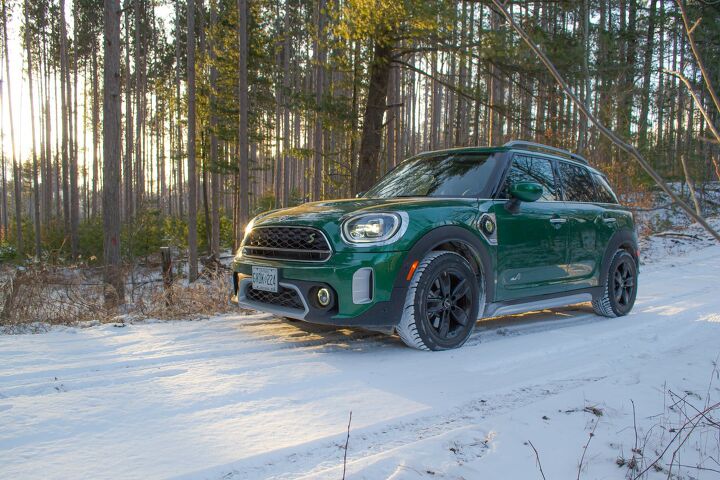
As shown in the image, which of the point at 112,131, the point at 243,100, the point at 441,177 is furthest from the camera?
the point at 243,100

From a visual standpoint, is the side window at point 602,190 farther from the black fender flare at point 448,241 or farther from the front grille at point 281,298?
the front grille at point 281,298

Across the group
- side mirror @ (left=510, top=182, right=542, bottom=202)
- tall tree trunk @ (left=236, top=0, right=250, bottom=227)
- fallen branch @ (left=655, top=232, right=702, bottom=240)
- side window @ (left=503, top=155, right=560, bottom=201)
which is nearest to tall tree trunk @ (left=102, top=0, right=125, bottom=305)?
tall tree trunk @ (left=236, top=0, right=250, bottom=227)

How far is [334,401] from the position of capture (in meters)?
2.79

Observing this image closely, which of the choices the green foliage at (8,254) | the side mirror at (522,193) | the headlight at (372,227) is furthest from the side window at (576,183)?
the green foliage at (8,254)

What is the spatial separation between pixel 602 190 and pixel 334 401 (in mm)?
4484

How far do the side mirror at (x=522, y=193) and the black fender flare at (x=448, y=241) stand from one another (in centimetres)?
53

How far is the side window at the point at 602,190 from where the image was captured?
5719 millimetres

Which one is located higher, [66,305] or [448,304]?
[448,304]

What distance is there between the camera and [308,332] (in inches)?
174

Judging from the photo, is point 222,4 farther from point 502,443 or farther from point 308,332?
point 502,443

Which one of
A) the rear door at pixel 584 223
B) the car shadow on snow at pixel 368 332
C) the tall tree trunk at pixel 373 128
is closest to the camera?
the car shadow on snow at pixel 368 332

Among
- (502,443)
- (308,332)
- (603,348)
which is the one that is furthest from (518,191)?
(502,443)

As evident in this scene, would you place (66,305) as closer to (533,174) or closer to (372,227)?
(372,227)

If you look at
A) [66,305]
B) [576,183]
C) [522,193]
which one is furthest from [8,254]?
[522,193]
